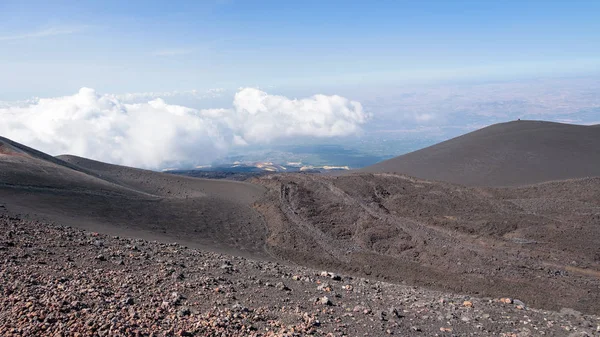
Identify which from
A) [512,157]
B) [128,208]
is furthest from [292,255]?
[512,157]

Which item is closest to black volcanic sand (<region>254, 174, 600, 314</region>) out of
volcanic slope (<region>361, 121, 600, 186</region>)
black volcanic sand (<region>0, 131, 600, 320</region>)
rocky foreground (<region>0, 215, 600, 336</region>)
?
black volcanic sand (<region>0, 131, 600, 320</region>)

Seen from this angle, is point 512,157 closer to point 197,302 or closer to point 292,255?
point 292,255

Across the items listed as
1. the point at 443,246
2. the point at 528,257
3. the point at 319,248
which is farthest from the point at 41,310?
the point at 528,257

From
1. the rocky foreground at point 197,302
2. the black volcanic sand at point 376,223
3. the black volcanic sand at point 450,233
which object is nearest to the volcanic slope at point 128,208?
the black volcanic sand at point 376,223

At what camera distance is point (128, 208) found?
1991 cm

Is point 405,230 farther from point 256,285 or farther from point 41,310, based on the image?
point 41,310

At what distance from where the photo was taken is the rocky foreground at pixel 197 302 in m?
7.01

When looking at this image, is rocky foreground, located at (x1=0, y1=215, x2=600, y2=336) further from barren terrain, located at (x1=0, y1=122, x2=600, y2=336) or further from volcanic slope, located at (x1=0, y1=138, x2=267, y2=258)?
volcanic slope, located at (x1=0, y1=138, x2=267, y2=258)

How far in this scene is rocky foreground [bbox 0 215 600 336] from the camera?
7.01m

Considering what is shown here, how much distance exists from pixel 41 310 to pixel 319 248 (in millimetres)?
13993

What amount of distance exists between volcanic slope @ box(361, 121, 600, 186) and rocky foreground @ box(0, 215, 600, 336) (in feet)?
98.6

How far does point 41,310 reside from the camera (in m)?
6.94

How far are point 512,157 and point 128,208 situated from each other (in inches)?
1554

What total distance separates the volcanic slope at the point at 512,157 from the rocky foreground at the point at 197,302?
30.1 meters
